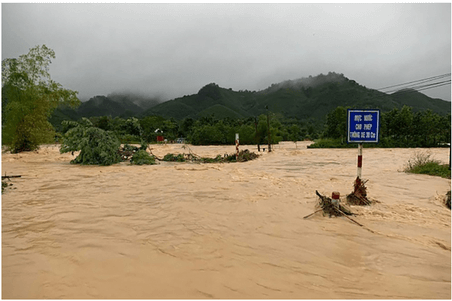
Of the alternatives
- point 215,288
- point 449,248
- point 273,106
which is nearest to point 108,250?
point 215,288

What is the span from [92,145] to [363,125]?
1189cm

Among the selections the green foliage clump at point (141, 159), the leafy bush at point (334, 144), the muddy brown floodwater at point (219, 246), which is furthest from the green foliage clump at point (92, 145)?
the leafy bush at point (334, 144)

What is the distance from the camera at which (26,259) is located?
3.17 m

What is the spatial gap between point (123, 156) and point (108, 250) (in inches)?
478

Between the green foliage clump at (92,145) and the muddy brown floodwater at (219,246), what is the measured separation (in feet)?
19.5

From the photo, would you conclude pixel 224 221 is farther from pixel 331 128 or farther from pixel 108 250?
pixel 331 128

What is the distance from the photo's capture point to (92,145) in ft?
41.8

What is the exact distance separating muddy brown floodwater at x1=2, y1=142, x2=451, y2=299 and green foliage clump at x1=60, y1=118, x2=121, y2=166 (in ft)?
19.5

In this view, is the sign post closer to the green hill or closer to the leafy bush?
the leafy bush

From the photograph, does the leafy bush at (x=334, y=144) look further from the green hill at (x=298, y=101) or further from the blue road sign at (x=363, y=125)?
the green hill at (x=298, y=101)

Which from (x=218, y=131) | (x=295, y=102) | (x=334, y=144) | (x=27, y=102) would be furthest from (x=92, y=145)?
(x=295, y=102)

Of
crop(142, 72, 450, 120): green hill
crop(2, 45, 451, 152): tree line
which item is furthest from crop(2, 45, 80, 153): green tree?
crop(142, 72, 450, 120): green hill

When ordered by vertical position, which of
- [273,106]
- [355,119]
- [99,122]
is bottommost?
[355,119]

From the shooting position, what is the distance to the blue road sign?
5.47 metres
